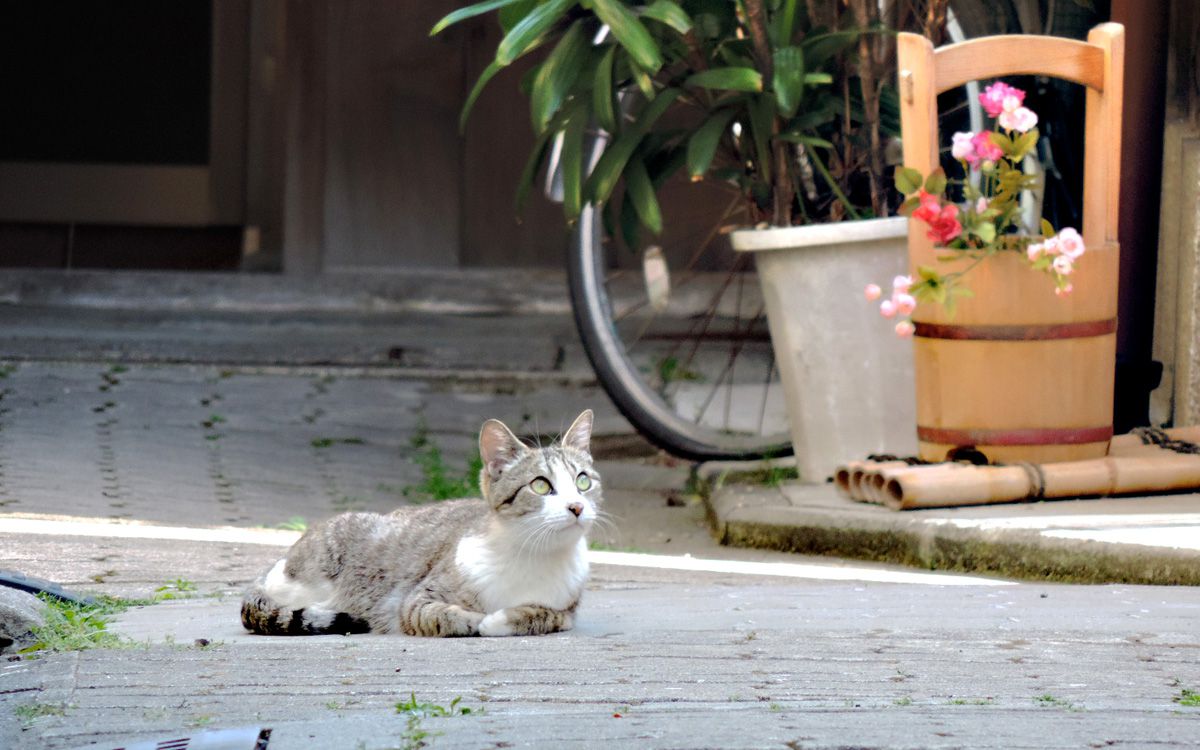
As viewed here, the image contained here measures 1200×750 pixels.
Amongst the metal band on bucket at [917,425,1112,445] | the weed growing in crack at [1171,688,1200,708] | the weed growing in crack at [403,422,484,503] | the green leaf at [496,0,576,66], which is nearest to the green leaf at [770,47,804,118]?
the green leaf at [496,0,576,66]

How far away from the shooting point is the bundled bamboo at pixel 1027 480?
154 inches

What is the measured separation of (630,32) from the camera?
4.12m

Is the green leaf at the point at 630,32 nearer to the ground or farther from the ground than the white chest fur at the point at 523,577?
farther from the ground

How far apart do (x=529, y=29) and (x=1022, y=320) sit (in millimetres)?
1434

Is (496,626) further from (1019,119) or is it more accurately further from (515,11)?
(515,11)

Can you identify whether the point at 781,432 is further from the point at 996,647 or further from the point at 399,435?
the point at 996,647

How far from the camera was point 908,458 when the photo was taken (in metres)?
4.21

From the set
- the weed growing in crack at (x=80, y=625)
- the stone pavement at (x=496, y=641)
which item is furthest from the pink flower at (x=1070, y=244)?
the weed growing in crack at (x=80, y=625)

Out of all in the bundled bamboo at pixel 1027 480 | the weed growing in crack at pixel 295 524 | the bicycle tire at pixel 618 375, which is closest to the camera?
the bundled bamboo at pixel 1027 480

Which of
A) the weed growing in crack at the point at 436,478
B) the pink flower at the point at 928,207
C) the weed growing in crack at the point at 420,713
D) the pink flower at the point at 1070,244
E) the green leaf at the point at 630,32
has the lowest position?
the weed growing in crack at the point at 436,478

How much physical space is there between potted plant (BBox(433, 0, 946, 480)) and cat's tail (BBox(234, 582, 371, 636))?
168cm

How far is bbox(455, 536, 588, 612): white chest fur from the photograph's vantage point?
9.44ft

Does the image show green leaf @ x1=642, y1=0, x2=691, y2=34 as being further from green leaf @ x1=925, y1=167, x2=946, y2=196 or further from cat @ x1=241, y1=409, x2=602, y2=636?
cat @ x1=241, y1=409, x2=602, y2=636

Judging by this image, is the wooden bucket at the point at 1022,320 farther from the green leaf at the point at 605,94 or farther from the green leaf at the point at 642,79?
the green leaf at the point at 605,94
